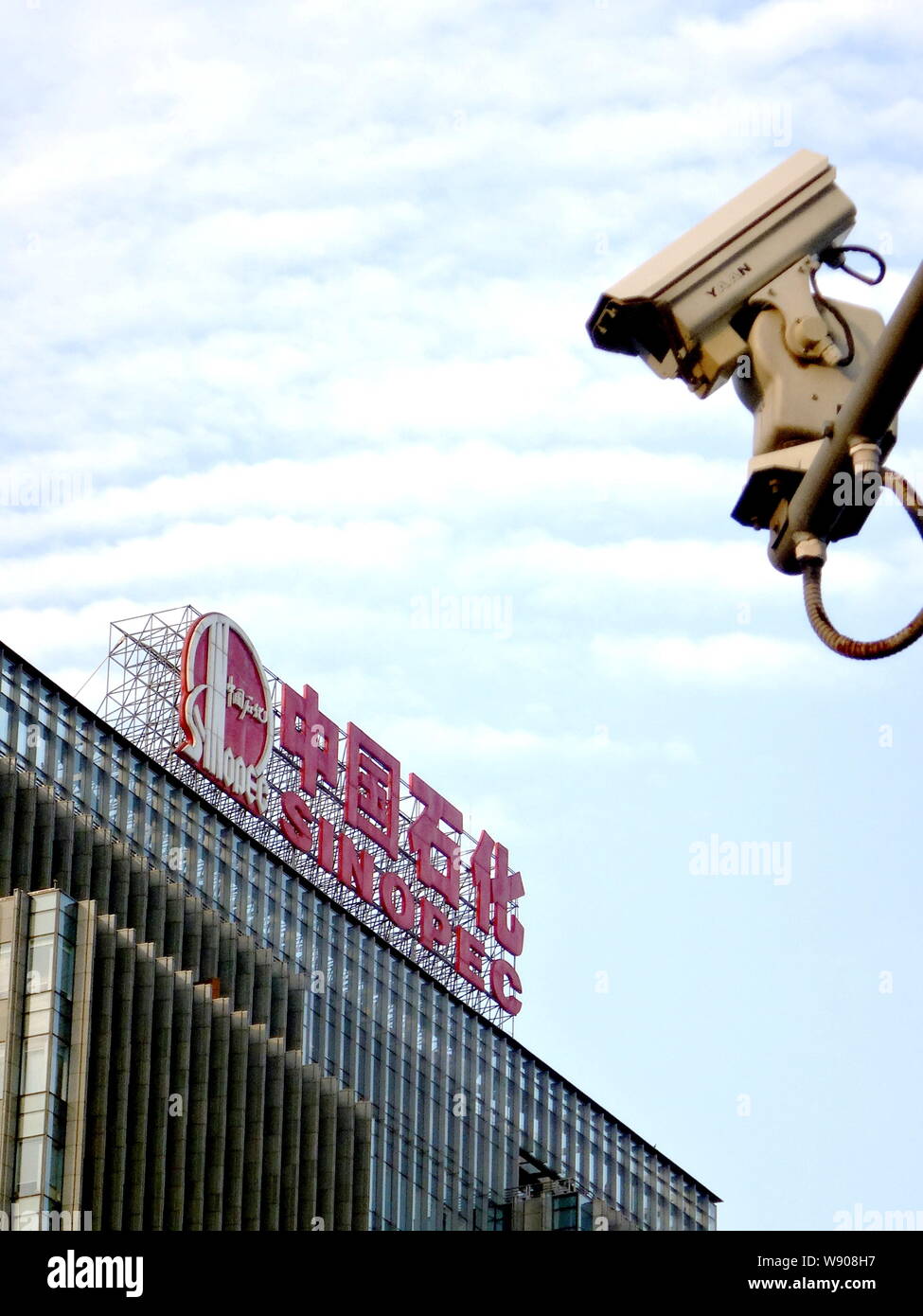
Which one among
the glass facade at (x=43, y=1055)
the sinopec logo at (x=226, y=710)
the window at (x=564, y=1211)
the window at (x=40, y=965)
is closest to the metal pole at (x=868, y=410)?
the glass facade at (x=43, y=1055)

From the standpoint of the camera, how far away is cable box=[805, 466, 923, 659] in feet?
22.0

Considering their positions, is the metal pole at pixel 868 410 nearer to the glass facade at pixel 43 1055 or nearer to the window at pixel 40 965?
the glass facade at pixel 43 1055

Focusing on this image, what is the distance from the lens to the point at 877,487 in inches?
269

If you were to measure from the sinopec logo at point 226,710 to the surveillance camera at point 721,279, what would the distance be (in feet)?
211

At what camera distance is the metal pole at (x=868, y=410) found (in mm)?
6527

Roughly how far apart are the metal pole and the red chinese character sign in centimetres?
6520

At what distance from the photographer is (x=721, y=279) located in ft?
24.9

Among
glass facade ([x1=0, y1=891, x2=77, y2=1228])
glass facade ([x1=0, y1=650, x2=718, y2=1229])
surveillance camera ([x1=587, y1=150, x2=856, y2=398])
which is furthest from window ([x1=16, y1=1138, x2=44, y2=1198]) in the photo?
surveillance camera ([x1=587, y1=150, x2=856, y2=398])

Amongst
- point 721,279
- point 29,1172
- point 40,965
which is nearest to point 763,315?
point 721,279

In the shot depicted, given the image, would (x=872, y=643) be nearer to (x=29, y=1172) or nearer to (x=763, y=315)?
(x=763, y=315)
